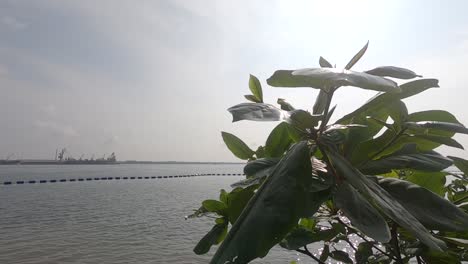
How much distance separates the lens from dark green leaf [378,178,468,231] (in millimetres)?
658

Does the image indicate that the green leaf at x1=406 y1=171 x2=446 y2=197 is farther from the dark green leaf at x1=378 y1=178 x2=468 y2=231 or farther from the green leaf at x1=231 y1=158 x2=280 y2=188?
the green leaf at x1=231 y1=158 x2=280 y2=188

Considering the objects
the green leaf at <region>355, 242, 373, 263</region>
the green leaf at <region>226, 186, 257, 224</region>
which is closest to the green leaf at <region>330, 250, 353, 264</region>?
the green leaf at <region>355, 242, 373, 263</region>

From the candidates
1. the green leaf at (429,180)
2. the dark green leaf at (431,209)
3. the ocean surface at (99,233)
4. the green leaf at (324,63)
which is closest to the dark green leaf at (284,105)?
the green leaf at (324,63)

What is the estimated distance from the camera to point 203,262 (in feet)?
48.9

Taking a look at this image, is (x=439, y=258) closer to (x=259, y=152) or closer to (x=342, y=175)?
(x=342, y=175)

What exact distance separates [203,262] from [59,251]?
7.51 metres

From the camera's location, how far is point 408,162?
85 centimetres

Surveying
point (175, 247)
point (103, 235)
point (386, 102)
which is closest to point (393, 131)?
point (386, 102)

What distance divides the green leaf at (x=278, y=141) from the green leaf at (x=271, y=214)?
410 millimetres

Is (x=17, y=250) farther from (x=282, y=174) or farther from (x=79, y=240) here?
(x=282, y=174)

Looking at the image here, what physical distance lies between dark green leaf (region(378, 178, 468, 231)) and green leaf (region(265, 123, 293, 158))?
380mm

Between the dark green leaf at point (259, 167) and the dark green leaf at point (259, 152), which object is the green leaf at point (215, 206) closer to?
the dark green leaf at point (259, 152)

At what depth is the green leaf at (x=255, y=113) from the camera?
634mm

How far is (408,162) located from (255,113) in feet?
1.55
